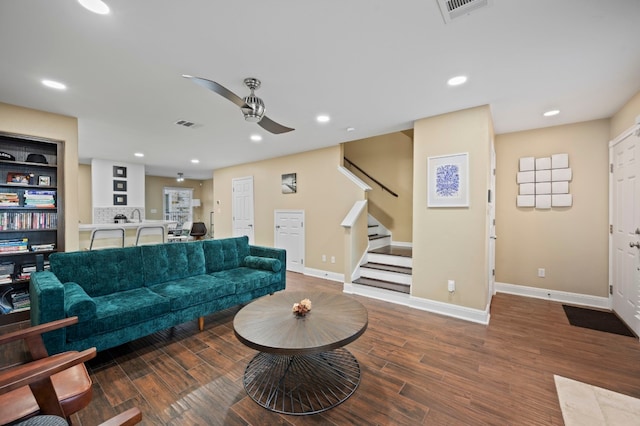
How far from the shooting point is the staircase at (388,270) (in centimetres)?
400

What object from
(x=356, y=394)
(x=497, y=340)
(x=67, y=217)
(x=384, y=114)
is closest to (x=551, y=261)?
(x=497, y=340)

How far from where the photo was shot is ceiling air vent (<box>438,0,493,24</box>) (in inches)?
61.9

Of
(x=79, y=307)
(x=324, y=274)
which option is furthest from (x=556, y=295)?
(x=79, y=307)

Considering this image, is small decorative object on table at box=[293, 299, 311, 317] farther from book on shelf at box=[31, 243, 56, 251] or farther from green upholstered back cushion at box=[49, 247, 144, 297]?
book on shelf at box=[31, 243, 56, 251]

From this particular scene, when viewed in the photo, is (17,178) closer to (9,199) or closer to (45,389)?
(9,199)

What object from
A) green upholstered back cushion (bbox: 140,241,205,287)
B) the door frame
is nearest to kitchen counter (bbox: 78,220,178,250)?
green upholstered back cushion (bbox: 140,241,205,287)

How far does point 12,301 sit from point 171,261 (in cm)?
192

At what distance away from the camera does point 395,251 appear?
496 cm

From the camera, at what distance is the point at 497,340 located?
2.68 meters

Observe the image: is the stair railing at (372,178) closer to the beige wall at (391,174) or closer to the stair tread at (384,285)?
the beige wall at (391,174)

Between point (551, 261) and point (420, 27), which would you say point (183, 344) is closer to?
point (420, 27)

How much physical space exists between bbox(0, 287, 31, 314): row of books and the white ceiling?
231 centimetres

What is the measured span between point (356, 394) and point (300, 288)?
2628 millimetres

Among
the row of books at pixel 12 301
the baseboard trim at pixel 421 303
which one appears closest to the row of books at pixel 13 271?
the row of books at pixel 12 301
